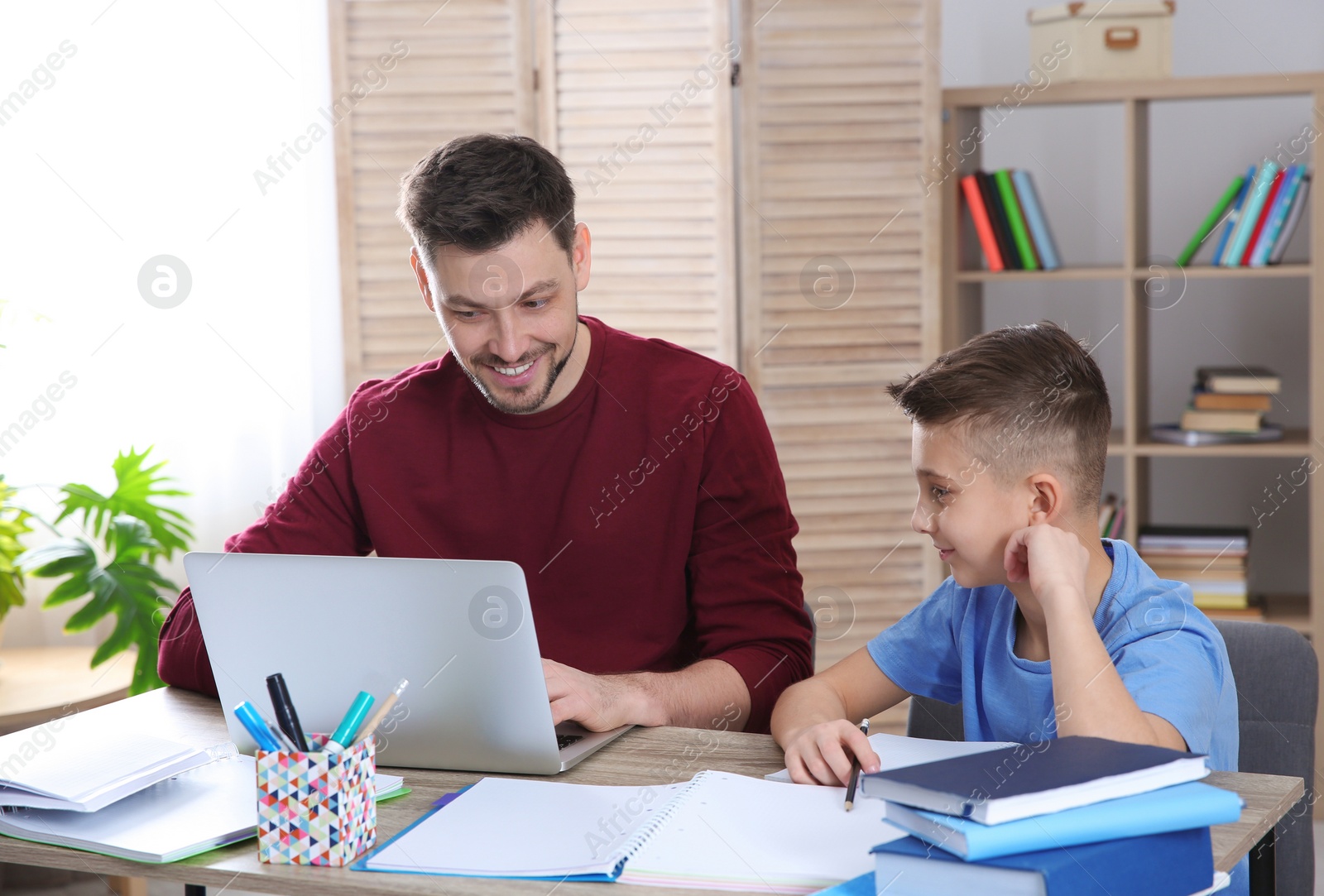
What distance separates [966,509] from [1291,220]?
1.93 m

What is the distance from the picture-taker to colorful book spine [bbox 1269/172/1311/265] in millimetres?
2686

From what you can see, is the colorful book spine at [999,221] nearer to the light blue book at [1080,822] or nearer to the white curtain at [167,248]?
the white curtain at [167,248]

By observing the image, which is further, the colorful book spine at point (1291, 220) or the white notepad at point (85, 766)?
the colorful book spine at point (1291, 220)

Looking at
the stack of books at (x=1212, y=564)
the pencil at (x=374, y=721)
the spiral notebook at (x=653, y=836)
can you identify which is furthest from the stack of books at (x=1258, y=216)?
the pencil at (x=374, y=721)

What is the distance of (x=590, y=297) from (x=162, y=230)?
903 millimetres

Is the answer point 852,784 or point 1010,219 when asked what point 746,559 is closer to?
point 852,784

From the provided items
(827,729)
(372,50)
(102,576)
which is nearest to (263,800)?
(827,729)

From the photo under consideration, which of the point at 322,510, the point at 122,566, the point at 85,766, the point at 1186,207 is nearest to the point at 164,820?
the point at 85,766

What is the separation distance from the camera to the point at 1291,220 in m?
2.69

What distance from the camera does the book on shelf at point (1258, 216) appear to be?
106 inches

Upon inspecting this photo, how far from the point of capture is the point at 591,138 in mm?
2715

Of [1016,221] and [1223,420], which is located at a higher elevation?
[1016,221]

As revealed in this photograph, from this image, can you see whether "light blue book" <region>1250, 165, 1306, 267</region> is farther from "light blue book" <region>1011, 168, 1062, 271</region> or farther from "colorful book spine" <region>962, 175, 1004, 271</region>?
Answer: "colorful book spine" <region>962, 175, 1004, 271</region>

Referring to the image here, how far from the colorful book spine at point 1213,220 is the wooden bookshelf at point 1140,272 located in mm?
45
